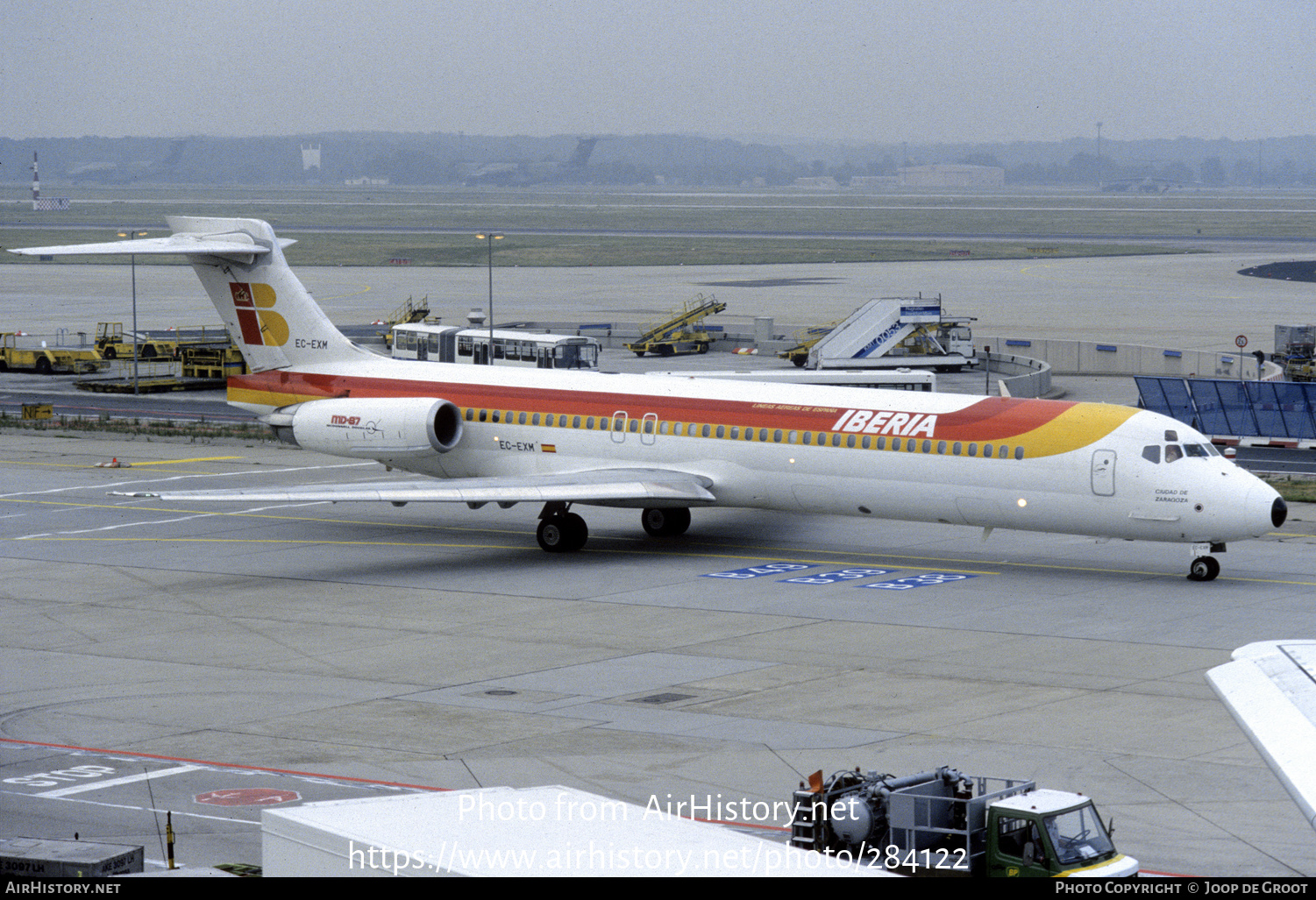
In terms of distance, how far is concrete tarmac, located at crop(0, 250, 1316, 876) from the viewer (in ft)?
65.6

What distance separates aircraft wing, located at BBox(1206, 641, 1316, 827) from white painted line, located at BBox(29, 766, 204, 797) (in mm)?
13044

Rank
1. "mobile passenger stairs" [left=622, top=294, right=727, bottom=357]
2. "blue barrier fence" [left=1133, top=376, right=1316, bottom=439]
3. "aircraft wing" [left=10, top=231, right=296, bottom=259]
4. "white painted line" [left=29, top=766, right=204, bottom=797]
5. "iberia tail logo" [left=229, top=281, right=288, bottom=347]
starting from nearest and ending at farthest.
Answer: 1. "white painted line" [left=29, top=766, right=204, bottom=797]
2. "aircraft wing" [left=10, top=231, right=296, bottom=259]
3. "iberia tail logo" [left=229, top=281, right=288, bottom=347]
4. "blue barrier fence" [left=1133, top=376, right=1316, bottom=439]
5. "mobile passenger stairs" [left=622, top=294, right=727, bottom=357]

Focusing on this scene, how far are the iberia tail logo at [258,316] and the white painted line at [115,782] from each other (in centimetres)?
2172

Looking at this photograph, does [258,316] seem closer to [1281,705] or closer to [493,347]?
[493,347]

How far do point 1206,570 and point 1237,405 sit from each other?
803 inches

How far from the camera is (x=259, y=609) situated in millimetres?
31031

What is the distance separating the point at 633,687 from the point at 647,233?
168091mm

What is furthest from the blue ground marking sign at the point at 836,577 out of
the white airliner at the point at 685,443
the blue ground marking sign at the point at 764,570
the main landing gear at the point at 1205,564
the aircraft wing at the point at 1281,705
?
the aircraft wing at the point at 1281,705

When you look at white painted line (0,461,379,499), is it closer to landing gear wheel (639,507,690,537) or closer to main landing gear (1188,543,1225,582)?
landing gear wheel (639,507,690,537)

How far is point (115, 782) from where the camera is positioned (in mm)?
20219

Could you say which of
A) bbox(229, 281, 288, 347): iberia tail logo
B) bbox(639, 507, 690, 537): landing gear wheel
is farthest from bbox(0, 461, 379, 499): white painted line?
bbox(639, 507, 690, 537): landing gear wheel

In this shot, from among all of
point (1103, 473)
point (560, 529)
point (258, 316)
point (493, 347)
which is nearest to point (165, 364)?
point (493, 347)

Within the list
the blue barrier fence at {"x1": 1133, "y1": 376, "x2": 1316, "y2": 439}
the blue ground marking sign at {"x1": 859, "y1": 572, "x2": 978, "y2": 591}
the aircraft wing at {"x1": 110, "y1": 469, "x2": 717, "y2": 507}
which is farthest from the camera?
the blue barrier fence at {"x1": 1133, "y1": 376, "x2": 1316, "y2": 439}

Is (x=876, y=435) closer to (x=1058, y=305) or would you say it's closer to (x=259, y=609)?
(x=259, y=609)
